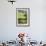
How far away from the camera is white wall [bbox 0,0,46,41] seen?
528 cm

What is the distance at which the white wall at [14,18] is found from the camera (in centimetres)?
528

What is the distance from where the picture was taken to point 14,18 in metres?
5.30

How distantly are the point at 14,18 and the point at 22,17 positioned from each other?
326mm

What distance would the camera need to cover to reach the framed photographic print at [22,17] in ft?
17.5

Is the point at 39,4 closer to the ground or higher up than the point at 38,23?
higher up

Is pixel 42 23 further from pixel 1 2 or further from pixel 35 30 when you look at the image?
pixel 1 2

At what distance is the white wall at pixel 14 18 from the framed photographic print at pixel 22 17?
12cm

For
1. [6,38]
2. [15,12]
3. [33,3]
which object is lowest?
[6,38]

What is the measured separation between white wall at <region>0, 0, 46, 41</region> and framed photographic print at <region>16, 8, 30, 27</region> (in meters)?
0.12

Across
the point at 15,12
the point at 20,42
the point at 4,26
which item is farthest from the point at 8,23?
the point at 20,42

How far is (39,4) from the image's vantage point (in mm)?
5281

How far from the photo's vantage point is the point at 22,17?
5355 millimetres

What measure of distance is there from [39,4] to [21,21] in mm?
989

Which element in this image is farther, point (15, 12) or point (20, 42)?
point (15, 12)
